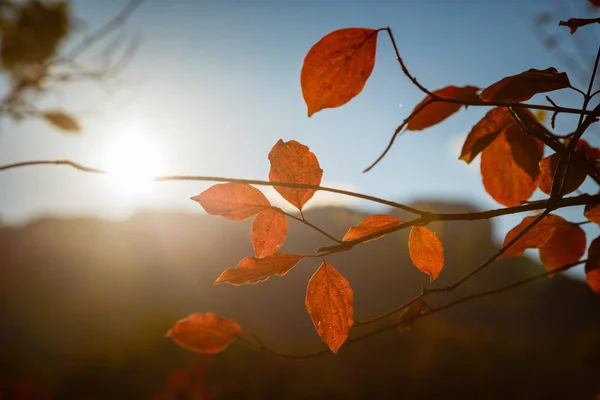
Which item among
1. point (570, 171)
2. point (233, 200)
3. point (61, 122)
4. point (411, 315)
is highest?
point (61, 122)

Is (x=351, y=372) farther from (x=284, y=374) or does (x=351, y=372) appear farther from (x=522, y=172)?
(x=522, y=172)

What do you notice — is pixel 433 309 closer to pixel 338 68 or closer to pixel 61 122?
pixel 338 68

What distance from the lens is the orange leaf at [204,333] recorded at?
1.61 ft

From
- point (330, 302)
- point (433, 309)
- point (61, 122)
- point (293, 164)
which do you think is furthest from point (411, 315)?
point (61, 122)

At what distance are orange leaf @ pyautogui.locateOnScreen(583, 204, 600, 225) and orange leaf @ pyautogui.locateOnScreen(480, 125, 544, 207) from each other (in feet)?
0.21

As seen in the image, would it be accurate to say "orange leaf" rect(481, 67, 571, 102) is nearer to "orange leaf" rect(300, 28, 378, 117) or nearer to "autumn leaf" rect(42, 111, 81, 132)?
"orange leaf" rect(300, 28, 378, 117)

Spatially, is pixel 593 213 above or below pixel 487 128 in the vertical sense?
below

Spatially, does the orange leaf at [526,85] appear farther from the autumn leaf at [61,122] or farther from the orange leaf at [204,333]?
the autumn leaf at [61,122]

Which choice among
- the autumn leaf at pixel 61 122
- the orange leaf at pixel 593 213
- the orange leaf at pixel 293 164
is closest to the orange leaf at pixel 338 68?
the orange leaf at pixel 293 164

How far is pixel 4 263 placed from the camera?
1150 cm

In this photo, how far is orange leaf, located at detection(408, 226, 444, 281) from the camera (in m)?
0.41

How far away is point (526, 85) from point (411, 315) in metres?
0.31

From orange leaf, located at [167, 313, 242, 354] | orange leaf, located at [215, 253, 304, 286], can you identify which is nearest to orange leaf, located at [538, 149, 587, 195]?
orange leaf, located at [215, 253, 304, 286]

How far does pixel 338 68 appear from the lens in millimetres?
367
